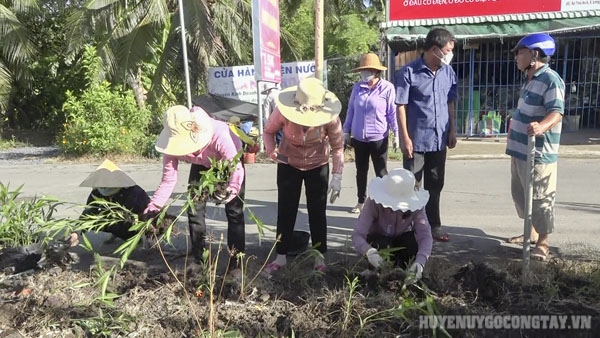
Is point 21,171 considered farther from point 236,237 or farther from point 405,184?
point 405,184

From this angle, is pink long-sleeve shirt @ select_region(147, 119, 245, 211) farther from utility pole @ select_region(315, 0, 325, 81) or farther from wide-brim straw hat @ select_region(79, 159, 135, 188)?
utility pole @ select_region(315, 0, 325, 81)

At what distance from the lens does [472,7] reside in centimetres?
1094

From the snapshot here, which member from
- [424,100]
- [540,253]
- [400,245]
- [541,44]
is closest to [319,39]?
[424,100]

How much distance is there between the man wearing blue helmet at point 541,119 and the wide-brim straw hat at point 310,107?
1443 millimetres

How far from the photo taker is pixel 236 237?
11.7 ft

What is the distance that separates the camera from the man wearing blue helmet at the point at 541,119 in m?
3.62

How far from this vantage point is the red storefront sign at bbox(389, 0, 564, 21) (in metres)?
10.7

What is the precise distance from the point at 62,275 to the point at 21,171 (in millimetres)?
7239

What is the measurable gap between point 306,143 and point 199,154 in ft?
2.43

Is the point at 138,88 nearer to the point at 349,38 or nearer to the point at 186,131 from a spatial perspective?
the point at 349,38

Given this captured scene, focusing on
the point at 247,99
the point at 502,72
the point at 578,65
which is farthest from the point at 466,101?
the point at 247,99

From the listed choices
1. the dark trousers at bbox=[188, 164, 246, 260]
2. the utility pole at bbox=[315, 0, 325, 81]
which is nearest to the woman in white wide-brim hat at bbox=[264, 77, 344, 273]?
the dark trousers at bbox=[188, 164, 246, 260]

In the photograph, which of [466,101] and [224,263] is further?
[466,101]

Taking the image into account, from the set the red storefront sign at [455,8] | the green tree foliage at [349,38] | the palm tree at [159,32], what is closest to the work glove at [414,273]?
the red storefront sign at [455,8]
